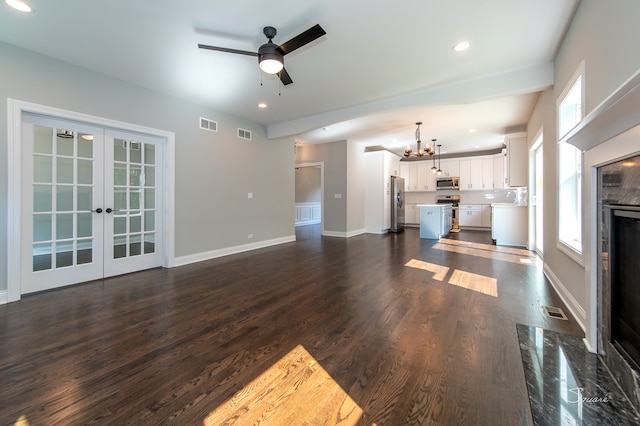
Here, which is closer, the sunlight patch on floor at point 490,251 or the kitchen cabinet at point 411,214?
the sunlight patch on floor at point 490,251

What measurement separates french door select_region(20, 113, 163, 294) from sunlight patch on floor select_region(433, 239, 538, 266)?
557 centimetres

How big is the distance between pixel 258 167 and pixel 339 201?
109 inches

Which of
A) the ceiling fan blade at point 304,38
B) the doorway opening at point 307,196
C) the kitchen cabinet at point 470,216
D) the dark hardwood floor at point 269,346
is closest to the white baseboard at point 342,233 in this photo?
the doorway opening at point 307,196

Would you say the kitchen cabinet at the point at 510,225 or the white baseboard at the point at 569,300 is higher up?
the kitchen cabinet at the point at 510,225

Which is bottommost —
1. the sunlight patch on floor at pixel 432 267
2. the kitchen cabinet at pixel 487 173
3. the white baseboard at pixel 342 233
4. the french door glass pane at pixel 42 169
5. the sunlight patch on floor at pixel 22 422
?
the sunlight patch on floor at pixel 22 422

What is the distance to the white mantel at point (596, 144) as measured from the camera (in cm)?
125

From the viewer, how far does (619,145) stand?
4.89 feet

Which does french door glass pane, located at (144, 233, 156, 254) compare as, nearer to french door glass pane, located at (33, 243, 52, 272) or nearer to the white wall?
french door glass pane, located at (33, 243, 52, 272)

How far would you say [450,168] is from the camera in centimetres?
939

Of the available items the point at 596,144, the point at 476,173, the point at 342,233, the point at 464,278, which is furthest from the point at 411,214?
the point at 596,144

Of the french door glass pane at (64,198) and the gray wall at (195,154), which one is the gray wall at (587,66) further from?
the french door glass pane at (64,198)

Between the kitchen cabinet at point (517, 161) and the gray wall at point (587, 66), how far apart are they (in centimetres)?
214

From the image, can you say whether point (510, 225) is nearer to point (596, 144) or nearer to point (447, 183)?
point (447, 183)

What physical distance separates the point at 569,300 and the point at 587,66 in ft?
6.98
